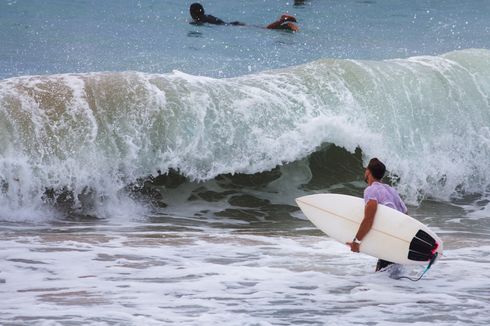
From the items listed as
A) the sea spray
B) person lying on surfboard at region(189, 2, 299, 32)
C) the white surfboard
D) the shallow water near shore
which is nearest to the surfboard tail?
the white surfboard

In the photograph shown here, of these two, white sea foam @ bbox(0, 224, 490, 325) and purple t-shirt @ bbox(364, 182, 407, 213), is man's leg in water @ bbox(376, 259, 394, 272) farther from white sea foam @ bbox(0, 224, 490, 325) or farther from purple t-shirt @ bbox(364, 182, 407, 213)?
purple t-shirt @ bbox(364, 182, 407, 213)

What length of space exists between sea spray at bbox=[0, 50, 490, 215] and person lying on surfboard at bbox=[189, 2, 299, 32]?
3.99 meters

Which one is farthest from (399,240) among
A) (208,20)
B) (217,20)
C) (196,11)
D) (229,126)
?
(217,20)

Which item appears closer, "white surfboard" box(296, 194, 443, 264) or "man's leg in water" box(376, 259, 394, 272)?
"white surfboard" box(296, 194, 443, 264)

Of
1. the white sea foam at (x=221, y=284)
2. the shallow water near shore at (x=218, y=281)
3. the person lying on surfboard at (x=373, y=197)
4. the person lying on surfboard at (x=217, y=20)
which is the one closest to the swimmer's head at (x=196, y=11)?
the person lying on surfboard at (x=217, y=20)

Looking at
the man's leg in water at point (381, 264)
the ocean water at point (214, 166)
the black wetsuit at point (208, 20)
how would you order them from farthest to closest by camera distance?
the black wetsuit at point (208, 20) < the man's leg in water at point (381, 264) < the ocean water at point (214, 166)

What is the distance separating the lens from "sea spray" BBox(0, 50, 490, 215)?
9.09m

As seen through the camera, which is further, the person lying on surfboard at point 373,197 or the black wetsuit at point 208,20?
the black wetsuit at point 208,20

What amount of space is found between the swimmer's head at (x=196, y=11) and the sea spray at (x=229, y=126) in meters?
4.04

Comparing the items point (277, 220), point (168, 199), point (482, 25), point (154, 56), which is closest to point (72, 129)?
point (168, 199)

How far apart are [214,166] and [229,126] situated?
491mm

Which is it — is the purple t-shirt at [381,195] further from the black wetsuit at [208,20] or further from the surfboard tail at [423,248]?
the black wetsuit at [208,20]

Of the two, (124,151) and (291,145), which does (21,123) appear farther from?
(291,145)

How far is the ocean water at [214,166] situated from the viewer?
17.7 ft
